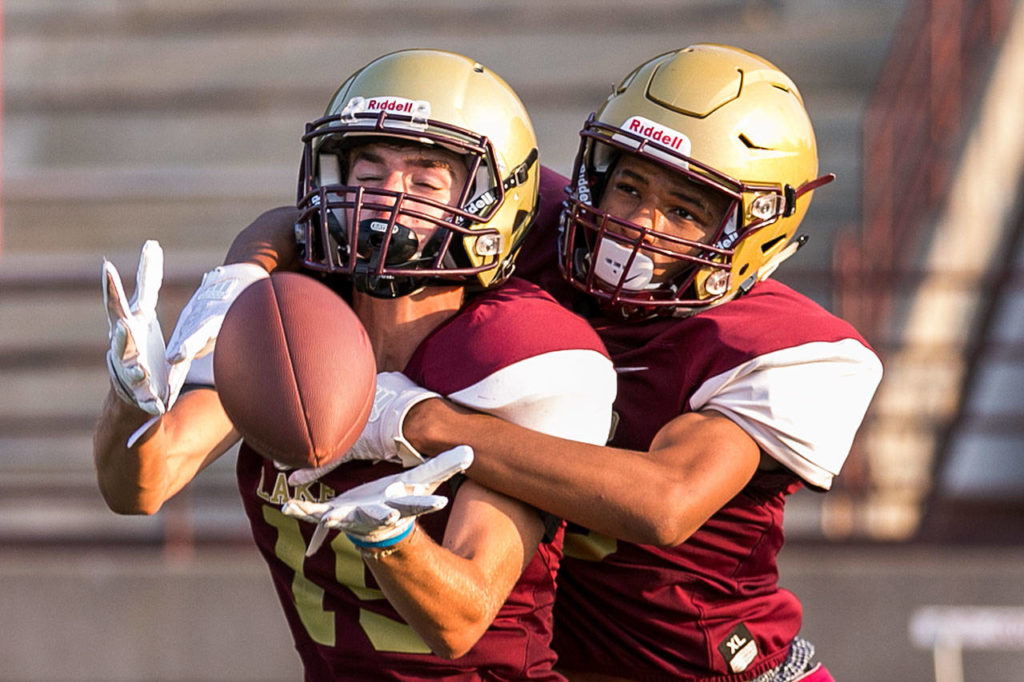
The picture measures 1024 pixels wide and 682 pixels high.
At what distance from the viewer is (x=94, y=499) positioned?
6164 mm

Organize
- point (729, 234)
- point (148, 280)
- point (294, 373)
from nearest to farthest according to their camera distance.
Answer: point (294, 373) < point (148, 280) < point (729, 234)

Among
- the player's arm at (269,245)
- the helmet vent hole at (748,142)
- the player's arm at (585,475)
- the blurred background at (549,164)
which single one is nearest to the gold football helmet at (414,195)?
the player's arm at (269,245)

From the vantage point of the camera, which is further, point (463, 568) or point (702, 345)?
point (702, 345)

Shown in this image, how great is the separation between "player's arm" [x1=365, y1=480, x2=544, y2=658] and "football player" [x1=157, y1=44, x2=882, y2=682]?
0.75 ft

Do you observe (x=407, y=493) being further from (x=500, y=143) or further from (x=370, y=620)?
(x=500, y=143)

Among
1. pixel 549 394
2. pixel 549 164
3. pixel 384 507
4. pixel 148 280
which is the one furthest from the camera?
pixel 549 164

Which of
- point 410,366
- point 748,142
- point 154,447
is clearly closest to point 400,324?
point 410,366

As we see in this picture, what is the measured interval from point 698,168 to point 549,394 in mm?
539

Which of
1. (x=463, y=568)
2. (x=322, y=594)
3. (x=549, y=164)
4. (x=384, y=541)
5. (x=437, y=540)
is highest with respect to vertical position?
(x=384, y=541)

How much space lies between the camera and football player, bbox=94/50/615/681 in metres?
1.90

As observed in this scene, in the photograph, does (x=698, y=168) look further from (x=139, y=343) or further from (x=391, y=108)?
(x=139, y=343)

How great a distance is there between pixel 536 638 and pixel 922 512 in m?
3.26

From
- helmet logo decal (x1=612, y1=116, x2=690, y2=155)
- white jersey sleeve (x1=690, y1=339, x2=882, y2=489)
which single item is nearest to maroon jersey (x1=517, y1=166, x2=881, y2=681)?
white jersey sleeve (x1=690, y1=339, x2=882, y2=489)

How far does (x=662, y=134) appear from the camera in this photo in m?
2.31
